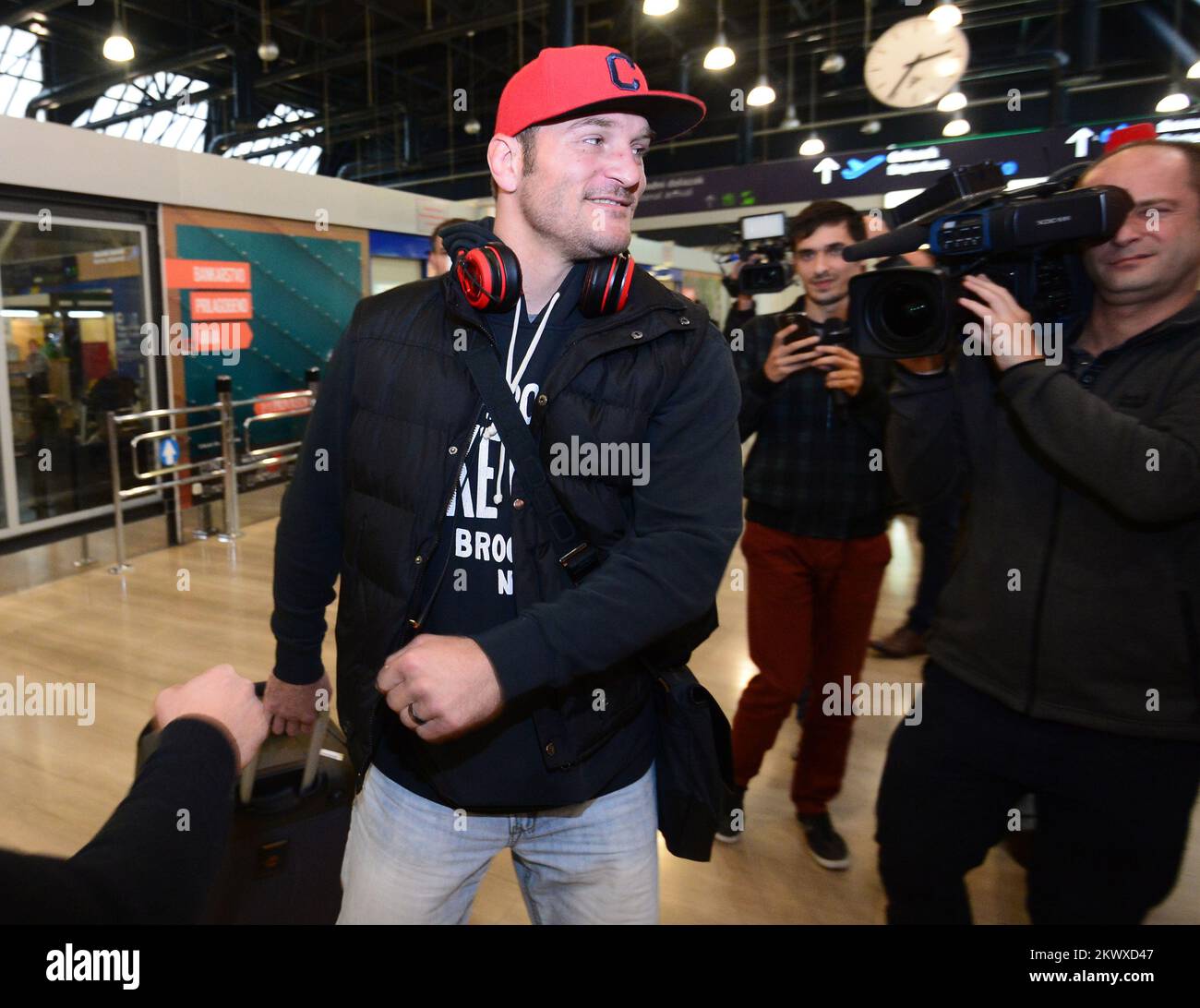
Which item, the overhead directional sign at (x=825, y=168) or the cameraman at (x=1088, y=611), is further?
the overhead directional sign at (x=825, y=168)

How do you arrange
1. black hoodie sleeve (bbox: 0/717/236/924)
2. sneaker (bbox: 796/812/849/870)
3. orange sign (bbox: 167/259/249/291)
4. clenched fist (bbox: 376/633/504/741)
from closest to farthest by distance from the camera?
black hoodie sleeve (bbox: 0/717/236/924)
clenched fist (bbox: 376/633/504/741)
sneaker (bbox: 796/812/849/870)
orange sign (bbox: 167/259/249/291)

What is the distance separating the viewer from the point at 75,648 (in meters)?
4.25

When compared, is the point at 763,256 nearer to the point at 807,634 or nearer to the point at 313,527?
the point at 807,634

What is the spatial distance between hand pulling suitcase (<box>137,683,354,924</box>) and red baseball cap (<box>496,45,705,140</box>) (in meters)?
1.14

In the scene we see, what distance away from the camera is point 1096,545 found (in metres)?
1.37

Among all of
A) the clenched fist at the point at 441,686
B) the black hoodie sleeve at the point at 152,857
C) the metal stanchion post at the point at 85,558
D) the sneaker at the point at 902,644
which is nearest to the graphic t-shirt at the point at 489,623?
the clenched fist at the point at 441,686

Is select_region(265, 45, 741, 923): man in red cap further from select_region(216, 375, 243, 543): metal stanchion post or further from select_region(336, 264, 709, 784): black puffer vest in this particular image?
select_region(216, 375, 243, 543): metal stanchion post

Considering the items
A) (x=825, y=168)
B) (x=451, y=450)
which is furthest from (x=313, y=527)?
(x=825, y=168)

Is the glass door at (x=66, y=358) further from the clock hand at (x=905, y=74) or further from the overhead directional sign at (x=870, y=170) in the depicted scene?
the clock hand at (x=905, y=74)

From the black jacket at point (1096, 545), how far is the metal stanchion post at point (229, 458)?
6.02 meters

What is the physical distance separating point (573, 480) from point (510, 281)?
31 cm

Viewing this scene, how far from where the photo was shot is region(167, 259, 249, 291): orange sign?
22.5ft

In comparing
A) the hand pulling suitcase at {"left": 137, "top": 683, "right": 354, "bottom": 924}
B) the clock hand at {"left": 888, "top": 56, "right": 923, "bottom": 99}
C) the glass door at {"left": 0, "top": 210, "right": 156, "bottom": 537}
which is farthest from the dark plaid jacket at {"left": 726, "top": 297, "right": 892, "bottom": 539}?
the glass door at {"left": 0, "top": 210, "right": 156, "bottom": 537}

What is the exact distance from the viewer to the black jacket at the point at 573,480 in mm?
1127
